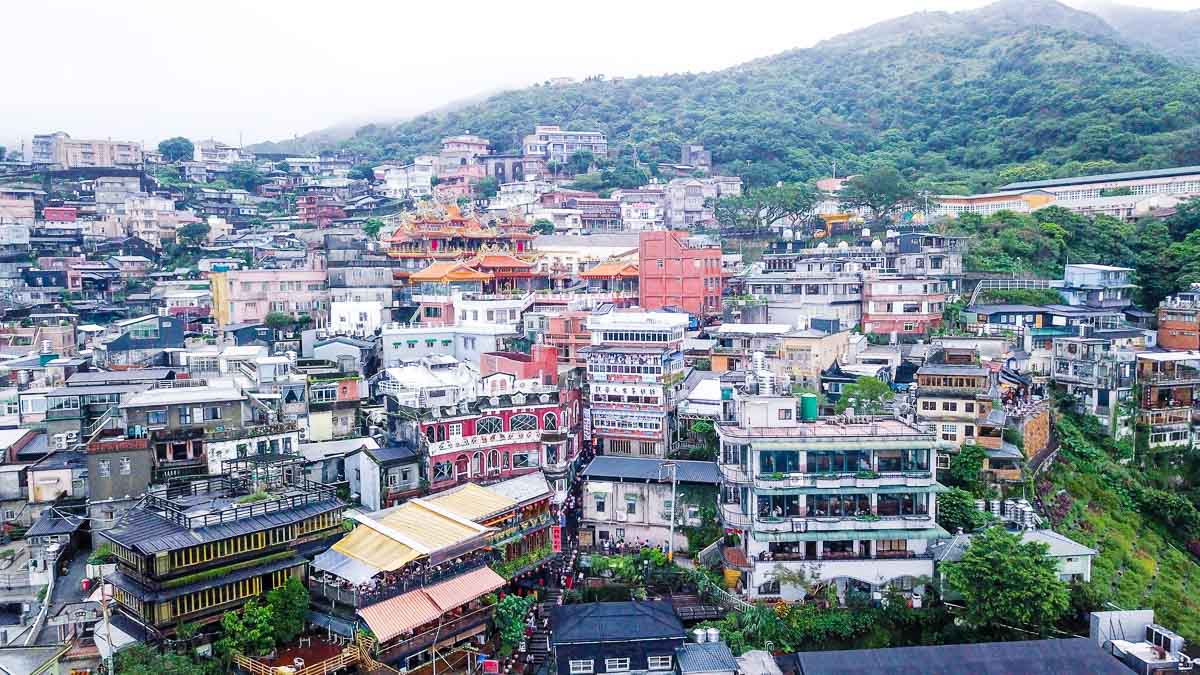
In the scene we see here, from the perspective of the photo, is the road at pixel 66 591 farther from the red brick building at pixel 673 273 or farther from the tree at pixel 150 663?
the red brick building at pixel 673 273

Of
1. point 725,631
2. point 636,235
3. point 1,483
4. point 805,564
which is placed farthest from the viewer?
point 636,235

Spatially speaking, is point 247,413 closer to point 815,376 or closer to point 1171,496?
point 815,376

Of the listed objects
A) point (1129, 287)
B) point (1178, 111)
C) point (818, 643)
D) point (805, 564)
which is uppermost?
point (1178, 111)

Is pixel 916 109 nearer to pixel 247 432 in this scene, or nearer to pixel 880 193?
pixel 880 193

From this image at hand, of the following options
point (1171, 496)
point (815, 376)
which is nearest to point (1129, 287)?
point (1171, 496)

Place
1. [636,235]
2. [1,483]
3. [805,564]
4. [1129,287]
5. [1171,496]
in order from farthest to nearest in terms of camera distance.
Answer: [636,235]
[1129,287]
[1171,496]
[1,483]
[805,564]

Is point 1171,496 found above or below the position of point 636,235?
below
